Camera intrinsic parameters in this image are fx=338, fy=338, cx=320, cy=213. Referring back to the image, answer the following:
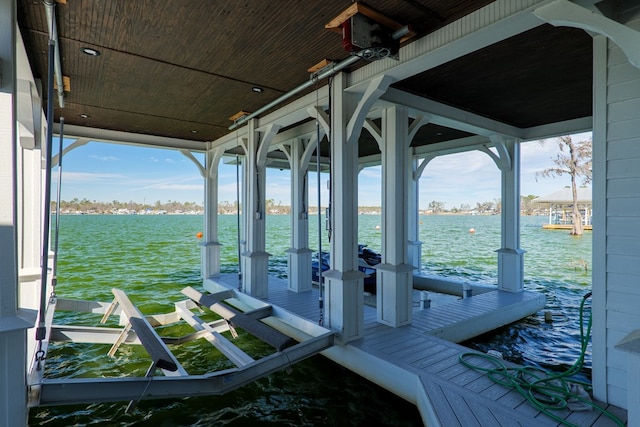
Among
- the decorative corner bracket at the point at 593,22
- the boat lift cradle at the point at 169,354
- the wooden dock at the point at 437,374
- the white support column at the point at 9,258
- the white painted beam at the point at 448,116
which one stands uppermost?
the white painted beam at the point at 448,116

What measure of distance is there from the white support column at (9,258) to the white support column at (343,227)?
8.99 ft

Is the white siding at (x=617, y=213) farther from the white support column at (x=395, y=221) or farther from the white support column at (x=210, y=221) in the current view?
the white support column at (x=210, y=221)

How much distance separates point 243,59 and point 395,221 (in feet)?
8.47

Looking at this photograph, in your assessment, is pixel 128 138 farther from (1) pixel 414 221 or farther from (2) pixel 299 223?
(1) pixel 414 221

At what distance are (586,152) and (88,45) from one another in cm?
1922

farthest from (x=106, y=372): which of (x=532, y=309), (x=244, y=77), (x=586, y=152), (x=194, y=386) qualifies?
(x=586, y=152)

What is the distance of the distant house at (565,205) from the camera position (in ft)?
64.5

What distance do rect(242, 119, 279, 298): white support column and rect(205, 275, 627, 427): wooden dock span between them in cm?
111

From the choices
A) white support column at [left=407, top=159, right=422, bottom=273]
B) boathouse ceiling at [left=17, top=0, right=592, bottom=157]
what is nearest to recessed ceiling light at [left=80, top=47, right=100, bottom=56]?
boathouse ceiling at [left=17, top=0, right=592, bottom=157]

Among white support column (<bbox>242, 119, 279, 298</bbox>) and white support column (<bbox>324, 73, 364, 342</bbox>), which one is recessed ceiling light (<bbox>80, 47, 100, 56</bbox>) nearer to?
white support column (<bbox>324, 73, 364, 342</bbox>)

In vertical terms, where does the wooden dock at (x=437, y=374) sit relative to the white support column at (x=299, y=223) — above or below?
below

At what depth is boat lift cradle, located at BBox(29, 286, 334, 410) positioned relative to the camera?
229 cm

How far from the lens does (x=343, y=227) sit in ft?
12.6

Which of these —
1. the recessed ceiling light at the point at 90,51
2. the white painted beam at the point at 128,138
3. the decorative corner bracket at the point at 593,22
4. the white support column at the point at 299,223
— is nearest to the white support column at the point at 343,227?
the decorative corner bracket at the point at 593,22
